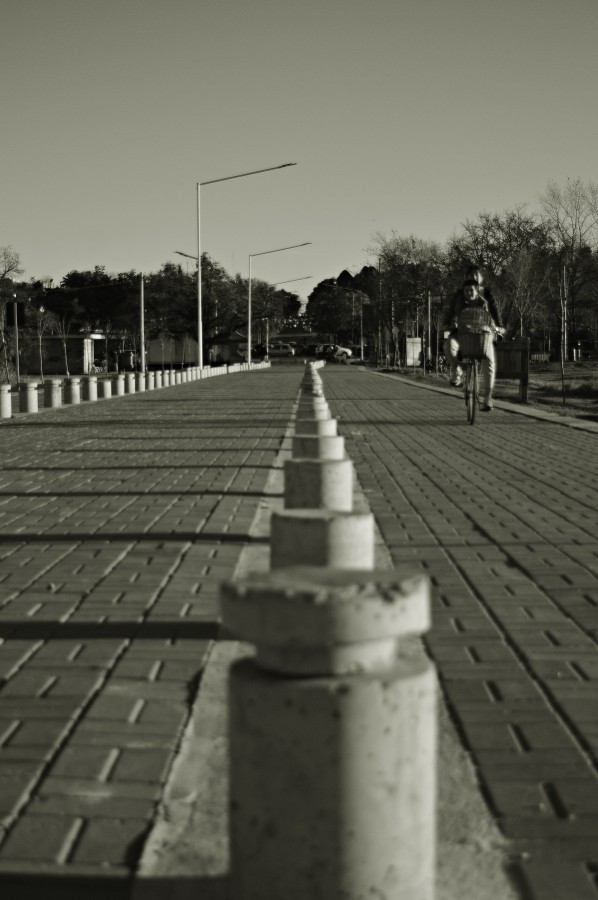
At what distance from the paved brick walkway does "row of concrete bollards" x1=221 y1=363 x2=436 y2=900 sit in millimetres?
733

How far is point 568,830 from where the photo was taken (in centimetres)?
347

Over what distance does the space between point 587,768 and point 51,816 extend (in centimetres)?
169

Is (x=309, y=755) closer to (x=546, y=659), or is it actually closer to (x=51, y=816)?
(x=51, y=816)

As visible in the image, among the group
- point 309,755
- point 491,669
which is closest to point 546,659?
point 491,669

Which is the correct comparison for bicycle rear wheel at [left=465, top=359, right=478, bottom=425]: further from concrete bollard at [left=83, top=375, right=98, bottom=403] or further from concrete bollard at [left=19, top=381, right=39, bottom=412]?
concrete bollard at [left=83, top=375, right=98, bottom=403]

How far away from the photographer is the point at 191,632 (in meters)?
5.67

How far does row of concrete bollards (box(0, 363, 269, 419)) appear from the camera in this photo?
26641 mm

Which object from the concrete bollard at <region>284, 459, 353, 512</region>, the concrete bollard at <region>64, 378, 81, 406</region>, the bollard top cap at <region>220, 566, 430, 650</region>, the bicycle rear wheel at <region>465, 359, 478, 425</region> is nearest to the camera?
the bollard top cap at <region>220, 566, 430, 650</region>

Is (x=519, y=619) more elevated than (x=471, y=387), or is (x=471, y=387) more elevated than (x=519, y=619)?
(x=471, y=387)

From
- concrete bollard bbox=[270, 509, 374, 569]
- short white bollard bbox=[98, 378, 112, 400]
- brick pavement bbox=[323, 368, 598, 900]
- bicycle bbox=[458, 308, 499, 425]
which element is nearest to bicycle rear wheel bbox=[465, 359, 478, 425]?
bicycle bbox=[458, 308, 499, 425]

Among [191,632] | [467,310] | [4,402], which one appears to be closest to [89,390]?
[4,402]

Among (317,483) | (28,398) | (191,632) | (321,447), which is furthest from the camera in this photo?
(28,398)

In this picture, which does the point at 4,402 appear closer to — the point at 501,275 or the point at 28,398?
the point at 28,398

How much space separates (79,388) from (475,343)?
1613 centimetres
